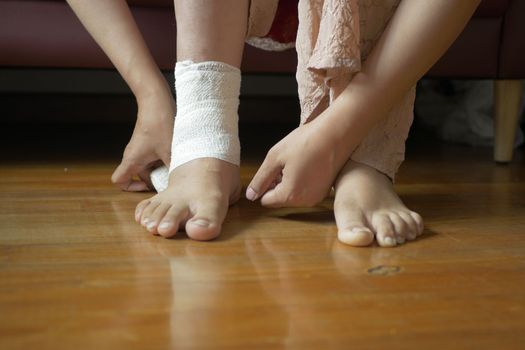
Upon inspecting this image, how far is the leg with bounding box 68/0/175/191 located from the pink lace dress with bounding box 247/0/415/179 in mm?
199

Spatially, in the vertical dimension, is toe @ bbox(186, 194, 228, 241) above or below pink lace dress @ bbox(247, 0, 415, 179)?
below

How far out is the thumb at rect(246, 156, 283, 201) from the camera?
898 mm

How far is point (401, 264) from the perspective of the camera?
73 cm

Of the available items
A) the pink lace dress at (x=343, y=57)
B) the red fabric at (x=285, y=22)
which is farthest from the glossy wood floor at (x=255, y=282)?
the red fabric at (x=285, y=22)

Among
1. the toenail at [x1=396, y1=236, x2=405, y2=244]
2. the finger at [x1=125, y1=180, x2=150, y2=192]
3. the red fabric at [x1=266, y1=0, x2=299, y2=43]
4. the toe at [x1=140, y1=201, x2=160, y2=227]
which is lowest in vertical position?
the finger at [x1=125, y1=180, x2=150, y2=192]

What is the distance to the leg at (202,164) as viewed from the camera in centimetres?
83

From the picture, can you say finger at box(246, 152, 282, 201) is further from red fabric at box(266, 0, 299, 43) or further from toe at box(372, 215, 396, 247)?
red fabric at box(266, 0, 299, 43)

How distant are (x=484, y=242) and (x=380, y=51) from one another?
0.85ft

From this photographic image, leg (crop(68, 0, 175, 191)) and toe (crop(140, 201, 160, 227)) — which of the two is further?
leg (crop(68, 0, 175, 191))

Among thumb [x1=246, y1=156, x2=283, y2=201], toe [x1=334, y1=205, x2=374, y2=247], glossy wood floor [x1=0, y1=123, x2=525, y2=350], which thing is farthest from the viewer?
thumb [x1=246, y1=156, x2=283, y2=201]

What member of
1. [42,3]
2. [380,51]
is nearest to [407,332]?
[380,51]

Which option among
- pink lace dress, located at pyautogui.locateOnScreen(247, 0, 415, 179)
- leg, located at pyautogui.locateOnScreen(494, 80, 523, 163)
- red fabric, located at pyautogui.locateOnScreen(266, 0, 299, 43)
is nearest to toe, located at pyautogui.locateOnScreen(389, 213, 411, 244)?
pink lace dress, located at pyautogui.locateOnScreen(247, 0, 415, 179)

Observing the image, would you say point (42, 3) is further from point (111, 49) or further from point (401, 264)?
point (401, 264)

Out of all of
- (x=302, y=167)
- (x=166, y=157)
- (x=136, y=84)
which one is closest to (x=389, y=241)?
(x=302, y=167)
